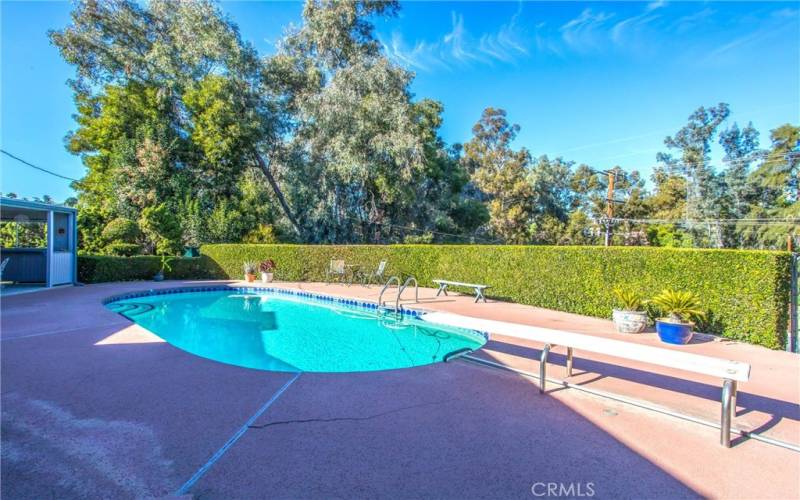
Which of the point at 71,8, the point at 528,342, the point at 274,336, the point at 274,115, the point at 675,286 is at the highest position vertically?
the point at 71,8

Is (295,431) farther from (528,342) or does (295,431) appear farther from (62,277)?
(62,277)

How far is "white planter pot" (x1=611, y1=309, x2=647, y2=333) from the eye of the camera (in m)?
5.98

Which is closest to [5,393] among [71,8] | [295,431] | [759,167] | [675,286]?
[295,431]

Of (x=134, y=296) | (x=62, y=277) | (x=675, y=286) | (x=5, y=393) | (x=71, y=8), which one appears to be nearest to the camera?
(x=5, y=393)

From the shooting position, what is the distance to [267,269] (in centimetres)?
1341

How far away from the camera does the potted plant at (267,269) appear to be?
1304 cm

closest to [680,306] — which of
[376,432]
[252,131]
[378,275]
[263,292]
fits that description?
[376,432]

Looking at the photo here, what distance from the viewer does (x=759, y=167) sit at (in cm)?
2792

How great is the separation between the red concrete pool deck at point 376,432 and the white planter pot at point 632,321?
160 cm

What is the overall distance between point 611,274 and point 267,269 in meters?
10.8

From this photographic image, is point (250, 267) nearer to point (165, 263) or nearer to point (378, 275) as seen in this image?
point (165, 263)

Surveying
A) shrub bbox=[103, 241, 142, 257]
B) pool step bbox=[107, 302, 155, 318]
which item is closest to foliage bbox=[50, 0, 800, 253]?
shrub bbox=[103, 241, 142, 257]

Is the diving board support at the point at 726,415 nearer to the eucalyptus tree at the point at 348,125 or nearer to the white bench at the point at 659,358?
the white bench at the point at 659,358

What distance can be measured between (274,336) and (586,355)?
203 inches
